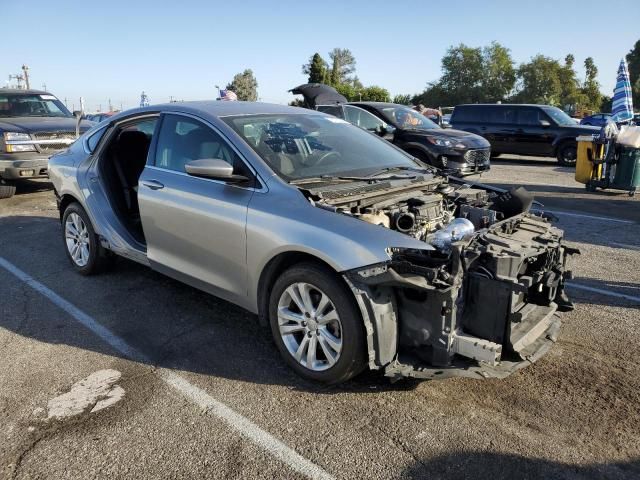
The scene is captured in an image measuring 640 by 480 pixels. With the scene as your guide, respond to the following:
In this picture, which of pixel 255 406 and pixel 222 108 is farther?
pixel 222 108

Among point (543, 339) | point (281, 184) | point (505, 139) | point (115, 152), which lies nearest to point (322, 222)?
point (281, 184)

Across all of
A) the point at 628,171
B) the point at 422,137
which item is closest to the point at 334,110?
the point at 422,137

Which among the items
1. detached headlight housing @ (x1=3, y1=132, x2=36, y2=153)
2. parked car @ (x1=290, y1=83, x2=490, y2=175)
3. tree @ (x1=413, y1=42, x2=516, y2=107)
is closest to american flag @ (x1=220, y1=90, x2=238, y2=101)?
parked car @ (x1=290, y1=83, x2=490, y2=175)

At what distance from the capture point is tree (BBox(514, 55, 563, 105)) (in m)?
69.4

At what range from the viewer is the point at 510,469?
259 cm

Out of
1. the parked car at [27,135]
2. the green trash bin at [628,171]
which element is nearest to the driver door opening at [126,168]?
the parked car at [27,135]

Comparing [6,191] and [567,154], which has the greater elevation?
[567,154]

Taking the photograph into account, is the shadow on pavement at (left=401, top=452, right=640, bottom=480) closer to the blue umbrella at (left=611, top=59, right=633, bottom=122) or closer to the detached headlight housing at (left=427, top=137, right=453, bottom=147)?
the detached headlight housing at (left=427, top=137, right=453, bottom=147)

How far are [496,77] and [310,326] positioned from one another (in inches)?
3181

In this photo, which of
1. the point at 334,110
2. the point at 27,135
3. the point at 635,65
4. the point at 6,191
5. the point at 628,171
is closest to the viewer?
the point at 27,135

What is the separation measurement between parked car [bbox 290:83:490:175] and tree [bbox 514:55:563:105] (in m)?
63.6

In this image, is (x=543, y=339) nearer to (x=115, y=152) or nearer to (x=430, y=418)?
(x=430, y=418)

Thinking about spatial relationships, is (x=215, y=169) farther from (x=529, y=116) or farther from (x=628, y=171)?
(x=529, y=116)

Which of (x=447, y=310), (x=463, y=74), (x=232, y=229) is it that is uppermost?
(x=463, y=74)
